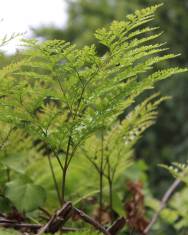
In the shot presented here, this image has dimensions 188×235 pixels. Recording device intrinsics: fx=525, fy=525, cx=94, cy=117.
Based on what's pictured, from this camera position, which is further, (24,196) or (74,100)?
(24,196)

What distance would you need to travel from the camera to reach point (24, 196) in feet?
2.48

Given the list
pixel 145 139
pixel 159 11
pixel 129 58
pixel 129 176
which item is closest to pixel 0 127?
pixel 129 58

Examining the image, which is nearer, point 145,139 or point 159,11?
point 145,139

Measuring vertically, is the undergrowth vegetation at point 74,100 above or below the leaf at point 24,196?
above

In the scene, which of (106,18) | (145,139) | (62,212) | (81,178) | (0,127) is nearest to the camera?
(62,212)

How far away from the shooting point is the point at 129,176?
121 centimetres

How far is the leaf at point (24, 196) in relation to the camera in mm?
747

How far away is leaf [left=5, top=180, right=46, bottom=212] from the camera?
0.75 m

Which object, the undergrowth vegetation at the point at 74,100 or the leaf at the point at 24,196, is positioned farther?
the leaf at the point at 24,196

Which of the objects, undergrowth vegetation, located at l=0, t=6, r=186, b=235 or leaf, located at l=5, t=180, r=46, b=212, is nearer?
undergrowth vegetation, located at l=0, t=6, r=186, b=235

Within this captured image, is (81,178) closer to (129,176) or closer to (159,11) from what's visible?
(129,176)

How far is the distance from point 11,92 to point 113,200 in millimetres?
336

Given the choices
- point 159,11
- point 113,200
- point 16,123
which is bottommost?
point 113,200

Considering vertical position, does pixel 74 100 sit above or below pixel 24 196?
above
